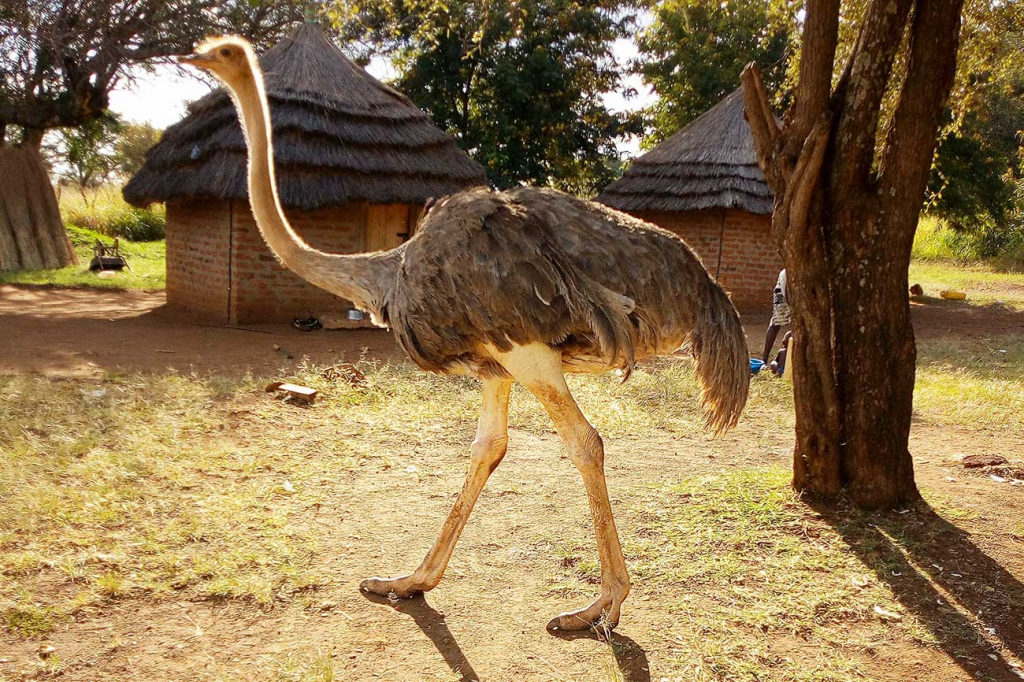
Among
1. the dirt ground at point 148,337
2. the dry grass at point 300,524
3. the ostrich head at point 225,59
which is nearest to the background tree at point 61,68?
the dirt ground at point 148,337

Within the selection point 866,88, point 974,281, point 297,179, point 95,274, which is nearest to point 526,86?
point 297,179

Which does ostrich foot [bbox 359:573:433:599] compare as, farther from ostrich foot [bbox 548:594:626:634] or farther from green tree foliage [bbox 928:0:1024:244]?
green tree foliage [bbox 928:0:1024:244]

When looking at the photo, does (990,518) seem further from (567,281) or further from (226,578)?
(226,578)

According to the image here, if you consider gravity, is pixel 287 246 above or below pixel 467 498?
above

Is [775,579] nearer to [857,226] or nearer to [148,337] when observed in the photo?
[857,226]

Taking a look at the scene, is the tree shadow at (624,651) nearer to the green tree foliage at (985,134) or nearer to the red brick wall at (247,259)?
the green tree foliage at (985,134)

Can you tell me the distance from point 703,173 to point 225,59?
A: 10.3 metres

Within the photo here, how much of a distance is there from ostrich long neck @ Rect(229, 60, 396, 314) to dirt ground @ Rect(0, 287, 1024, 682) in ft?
3.62

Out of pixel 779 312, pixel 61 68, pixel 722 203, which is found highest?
pixel 61 68

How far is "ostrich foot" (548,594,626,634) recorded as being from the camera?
2.76 meters

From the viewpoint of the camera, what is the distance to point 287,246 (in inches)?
116

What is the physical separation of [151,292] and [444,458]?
29.5 feet

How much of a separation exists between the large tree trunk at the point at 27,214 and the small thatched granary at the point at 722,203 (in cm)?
951

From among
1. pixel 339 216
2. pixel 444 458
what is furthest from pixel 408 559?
pixel 339 216
